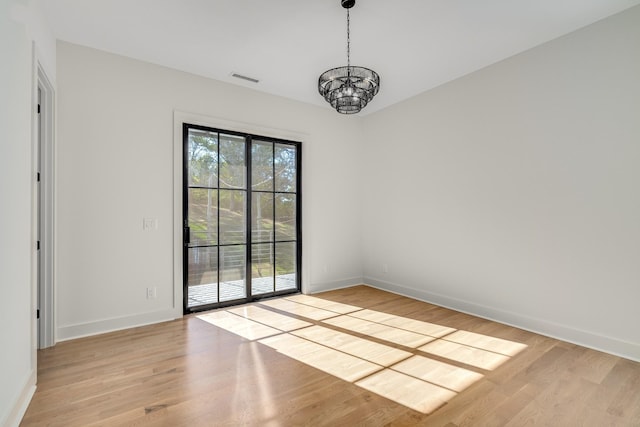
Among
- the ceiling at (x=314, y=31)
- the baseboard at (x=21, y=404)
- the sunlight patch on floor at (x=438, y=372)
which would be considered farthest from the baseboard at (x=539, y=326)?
the baseboard at (x=21, y=404)

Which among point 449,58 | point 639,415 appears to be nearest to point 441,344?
point 639,415

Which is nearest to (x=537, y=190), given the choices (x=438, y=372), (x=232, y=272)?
(x=438, y=372)

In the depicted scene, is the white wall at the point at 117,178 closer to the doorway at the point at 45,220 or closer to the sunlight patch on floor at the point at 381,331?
the doorway at the point at 45,220

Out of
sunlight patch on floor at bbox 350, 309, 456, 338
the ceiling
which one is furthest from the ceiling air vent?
sunlight patch on floor at bbox 350, 309, 456, 338

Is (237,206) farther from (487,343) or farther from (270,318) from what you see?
(487,343)

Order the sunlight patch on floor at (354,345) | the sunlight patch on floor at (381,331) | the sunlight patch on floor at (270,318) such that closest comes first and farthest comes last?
the sunlight patch on floor at (354,345)
the sunlight patch on floor at (381,331)
the sunlight patch on floor at (270,318)

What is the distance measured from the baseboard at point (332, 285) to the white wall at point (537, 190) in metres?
0.87

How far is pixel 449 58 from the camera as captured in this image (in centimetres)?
346

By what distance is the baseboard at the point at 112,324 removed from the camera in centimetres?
301

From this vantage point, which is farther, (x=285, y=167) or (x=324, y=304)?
(x=285, y=167)

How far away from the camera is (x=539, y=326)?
3.17m

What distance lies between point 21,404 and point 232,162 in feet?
9.84

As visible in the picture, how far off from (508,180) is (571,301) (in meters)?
1.36

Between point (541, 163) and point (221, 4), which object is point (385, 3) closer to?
point (221, 4)
